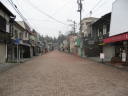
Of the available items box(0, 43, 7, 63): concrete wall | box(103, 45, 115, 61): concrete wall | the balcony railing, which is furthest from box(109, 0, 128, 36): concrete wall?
box(0, 43, 7, 63): concrete wall

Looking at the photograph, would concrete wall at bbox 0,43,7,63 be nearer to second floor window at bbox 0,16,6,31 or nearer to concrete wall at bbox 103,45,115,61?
second floor window at bbox 0,16,6,31

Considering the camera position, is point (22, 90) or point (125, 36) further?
point (125, 36)

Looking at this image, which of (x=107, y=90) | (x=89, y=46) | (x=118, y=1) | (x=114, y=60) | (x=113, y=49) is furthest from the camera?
(x=89, y=46)

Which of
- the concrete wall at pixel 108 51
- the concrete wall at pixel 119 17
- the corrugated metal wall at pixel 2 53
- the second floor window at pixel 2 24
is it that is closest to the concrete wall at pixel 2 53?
the corrugated metal wall at pixel 2 53

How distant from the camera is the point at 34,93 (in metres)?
8.09

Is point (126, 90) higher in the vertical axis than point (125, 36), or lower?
lower

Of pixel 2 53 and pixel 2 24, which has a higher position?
pixel 2 24

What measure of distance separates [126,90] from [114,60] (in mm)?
15182

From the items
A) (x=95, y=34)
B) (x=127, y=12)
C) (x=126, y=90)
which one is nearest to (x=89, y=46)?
(x=95, y=34)

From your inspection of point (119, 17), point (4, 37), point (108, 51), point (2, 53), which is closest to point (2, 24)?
point (4, 37)

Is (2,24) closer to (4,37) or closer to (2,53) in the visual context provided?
(4,37)

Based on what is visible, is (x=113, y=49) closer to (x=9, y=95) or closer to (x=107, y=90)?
(x=107, y=90)

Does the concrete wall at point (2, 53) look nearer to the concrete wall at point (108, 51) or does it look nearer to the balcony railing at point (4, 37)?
the balcony railing at point (4, 37)

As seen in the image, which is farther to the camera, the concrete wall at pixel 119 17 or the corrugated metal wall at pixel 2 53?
the corrugated metal wall at pixel 2 53
